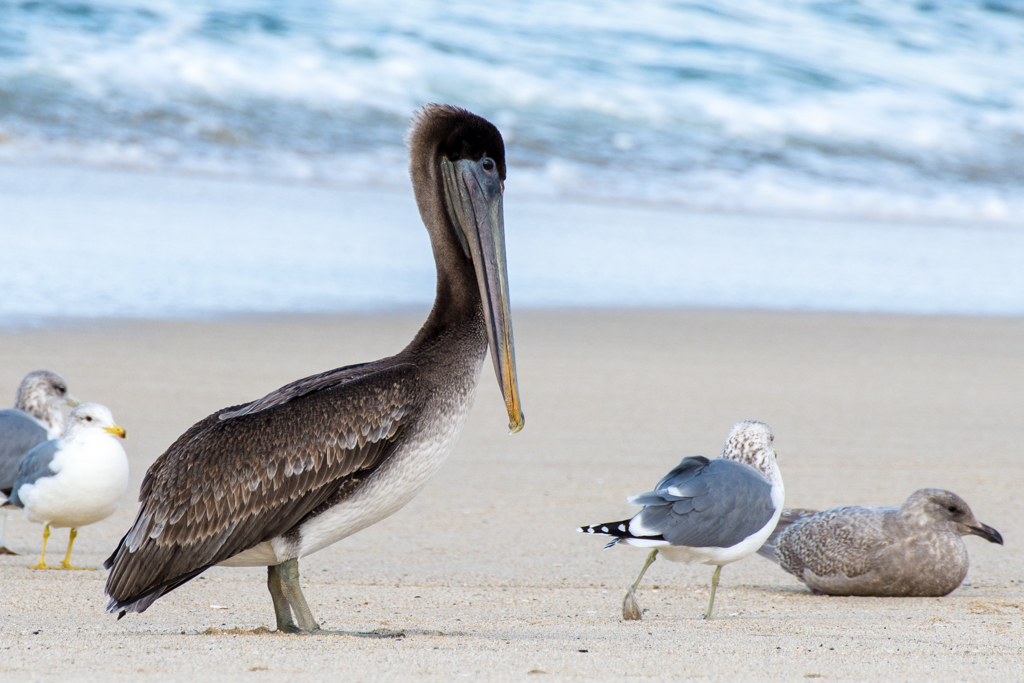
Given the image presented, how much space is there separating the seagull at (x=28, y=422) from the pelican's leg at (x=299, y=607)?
2.00 m

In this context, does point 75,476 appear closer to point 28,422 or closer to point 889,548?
point 28,422

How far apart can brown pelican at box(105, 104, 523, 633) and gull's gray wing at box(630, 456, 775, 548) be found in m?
0.77

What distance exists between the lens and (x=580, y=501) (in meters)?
5.90

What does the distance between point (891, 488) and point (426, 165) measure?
325cm

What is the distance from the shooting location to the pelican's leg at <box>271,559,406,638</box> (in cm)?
367

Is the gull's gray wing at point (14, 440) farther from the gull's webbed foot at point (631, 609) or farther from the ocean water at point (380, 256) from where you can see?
the ocean water at point (380, 256)

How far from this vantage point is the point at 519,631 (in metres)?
3.88

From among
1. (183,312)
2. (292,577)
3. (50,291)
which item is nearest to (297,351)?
(183,312)

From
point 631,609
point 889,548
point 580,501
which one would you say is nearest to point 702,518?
point 631,609

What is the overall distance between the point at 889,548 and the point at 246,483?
8.36 ft

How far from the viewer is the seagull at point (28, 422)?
16.9 feet

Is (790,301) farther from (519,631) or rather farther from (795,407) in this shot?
(519,631)

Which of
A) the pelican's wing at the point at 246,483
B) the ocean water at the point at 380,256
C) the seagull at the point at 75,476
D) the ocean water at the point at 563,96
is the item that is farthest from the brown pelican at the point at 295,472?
the ocean water at the point at 563,96

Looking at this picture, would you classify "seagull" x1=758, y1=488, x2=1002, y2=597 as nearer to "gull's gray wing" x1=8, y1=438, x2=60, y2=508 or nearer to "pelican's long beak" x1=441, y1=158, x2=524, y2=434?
"pelican's long beak" x1=441, y1=158, x2=524, y2=434
